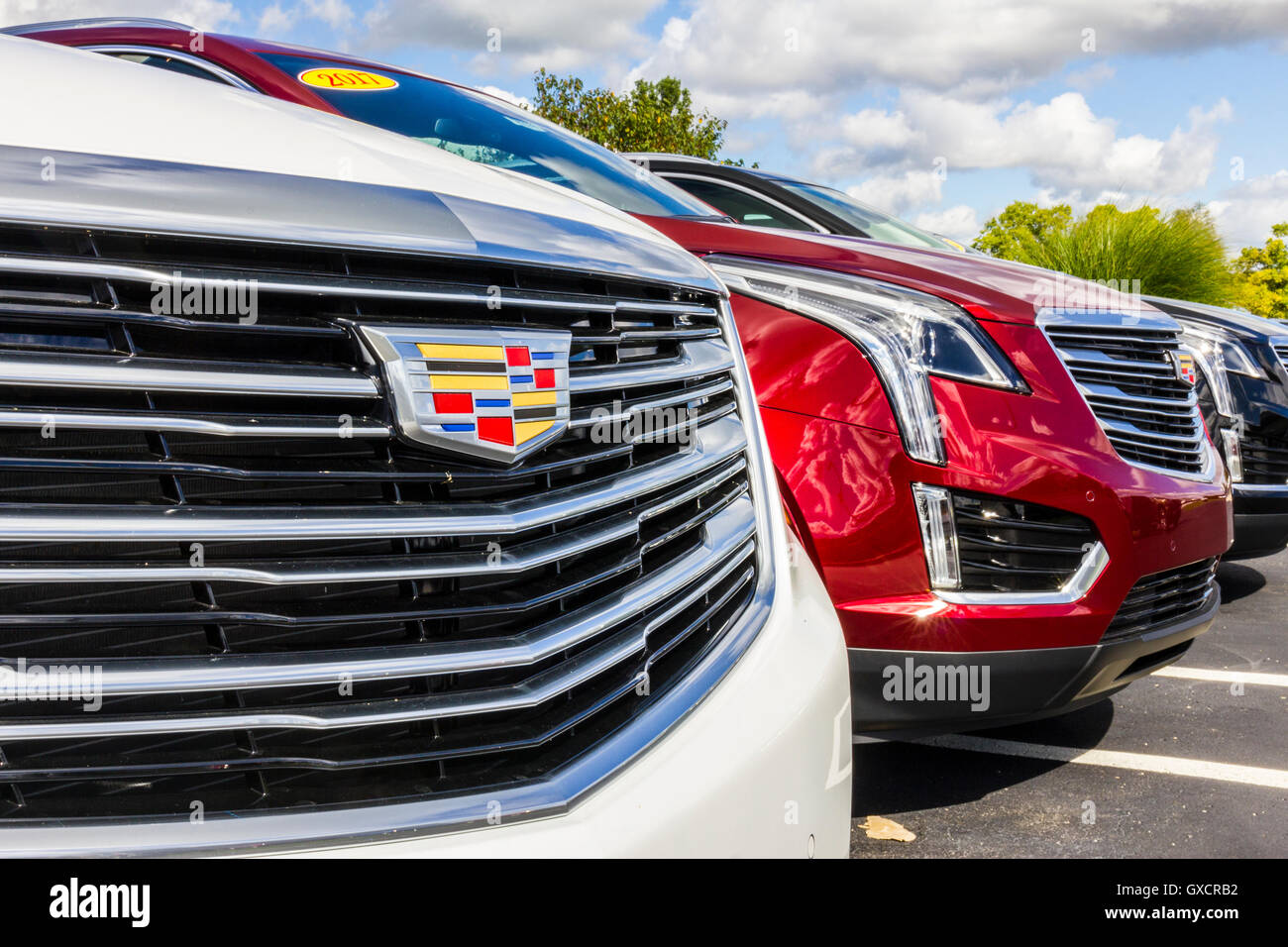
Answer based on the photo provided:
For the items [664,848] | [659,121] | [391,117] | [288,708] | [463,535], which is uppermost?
[659,121]

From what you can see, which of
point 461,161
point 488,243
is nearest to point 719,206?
point 461,161

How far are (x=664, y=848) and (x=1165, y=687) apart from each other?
4077mm

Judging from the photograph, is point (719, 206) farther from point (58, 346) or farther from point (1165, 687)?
point (58, 346)

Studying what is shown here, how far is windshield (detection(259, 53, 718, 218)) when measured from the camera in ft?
10.4

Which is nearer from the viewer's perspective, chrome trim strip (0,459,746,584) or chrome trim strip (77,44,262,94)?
chrome trim strip (0,459,746,584)

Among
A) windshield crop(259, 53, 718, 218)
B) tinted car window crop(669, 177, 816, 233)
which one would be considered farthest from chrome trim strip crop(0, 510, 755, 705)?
tinted car window crop(669, 177, 816, 233)

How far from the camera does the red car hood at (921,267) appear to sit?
316 centimetres

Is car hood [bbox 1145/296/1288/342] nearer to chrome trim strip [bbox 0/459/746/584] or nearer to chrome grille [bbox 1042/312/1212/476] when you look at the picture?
chrome grille [bbox 1042/312/1212/476]

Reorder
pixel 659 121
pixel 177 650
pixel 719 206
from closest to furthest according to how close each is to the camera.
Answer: pixel 177 650 → pixel 719 206 → pixel 659 121

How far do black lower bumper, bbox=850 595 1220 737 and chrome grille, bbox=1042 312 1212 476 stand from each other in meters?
0.68

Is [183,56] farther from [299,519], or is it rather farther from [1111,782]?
[1111,782]

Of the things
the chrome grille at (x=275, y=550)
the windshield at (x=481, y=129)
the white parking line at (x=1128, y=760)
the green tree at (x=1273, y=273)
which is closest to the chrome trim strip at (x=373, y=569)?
the chrome grille at (x=275, y=550)

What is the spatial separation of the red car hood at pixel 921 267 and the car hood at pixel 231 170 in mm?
1568

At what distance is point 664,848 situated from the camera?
1369 millimetres
